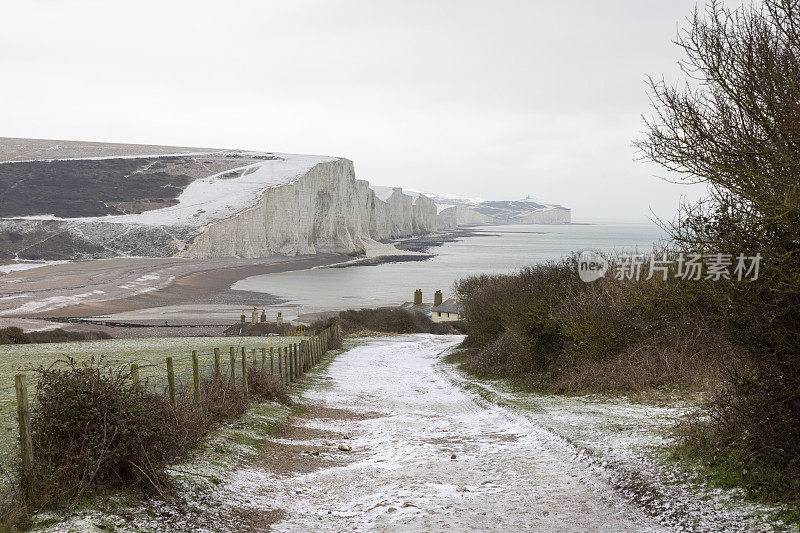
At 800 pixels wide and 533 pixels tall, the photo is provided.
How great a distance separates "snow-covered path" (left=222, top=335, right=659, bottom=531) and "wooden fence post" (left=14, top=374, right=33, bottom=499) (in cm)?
248

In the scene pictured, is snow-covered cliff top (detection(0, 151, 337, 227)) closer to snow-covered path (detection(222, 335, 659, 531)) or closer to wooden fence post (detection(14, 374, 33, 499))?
snow-covered path (detection(222, 335, 659, 531))

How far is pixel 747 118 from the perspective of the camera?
7.27 m

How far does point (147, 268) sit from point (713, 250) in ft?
304

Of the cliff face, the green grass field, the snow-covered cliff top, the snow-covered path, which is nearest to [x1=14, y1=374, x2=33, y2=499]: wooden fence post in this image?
the snow-covered path

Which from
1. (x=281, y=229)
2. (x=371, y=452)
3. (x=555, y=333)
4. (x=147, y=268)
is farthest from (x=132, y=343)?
(x=281, y=229)

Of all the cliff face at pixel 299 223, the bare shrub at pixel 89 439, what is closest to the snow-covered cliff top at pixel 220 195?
the cliff face at pixel 299 223

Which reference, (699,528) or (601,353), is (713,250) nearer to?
(699,528)

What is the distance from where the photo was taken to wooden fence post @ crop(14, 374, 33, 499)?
6.10 metres

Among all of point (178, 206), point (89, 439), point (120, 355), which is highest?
point (178, 206)

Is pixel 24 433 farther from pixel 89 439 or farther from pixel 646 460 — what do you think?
pixel 646 460

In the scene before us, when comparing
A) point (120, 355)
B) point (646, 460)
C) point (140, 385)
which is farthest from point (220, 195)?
point (646, 460)

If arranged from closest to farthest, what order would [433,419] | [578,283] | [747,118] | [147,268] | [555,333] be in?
[747,118] → [433,419] → [555,333] → [578,283] → [147,268]

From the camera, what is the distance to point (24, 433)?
6258 mm

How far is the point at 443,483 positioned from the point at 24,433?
5329 millimetres
